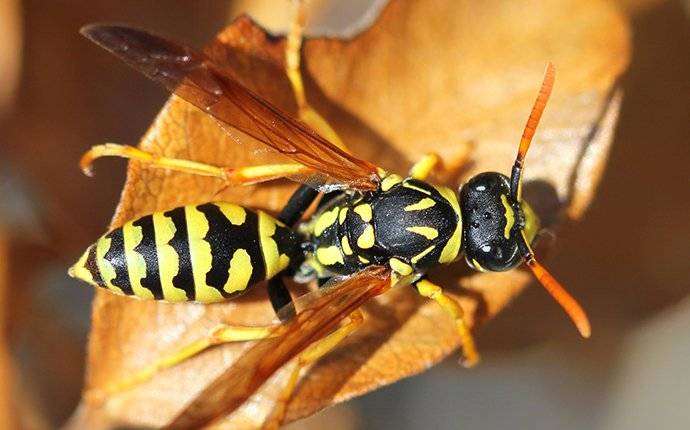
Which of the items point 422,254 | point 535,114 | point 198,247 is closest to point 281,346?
point 198,247

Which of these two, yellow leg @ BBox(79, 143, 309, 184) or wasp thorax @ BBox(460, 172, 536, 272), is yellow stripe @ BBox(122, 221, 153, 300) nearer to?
yellow leg @ BBox(79, 143, 309, 184)

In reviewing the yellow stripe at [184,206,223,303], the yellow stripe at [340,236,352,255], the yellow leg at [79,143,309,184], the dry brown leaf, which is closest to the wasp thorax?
the dry brown leaf

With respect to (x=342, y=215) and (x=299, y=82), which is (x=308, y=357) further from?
(x=299, y=82)

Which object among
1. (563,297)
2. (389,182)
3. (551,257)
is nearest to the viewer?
(563,297)

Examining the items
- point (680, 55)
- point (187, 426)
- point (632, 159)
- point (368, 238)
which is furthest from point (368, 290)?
point (680, 55)

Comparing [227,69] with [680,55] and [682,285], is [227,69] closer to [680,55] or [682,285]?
[680,55]

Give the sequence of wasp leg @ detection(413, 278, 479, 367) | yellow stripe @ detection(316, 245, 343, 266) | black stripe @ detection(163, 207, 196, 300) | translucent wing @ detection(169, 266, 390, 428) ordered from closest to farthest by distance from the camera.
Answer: translucent wing @ detection(169, 266, 390, 428)
black stripe @ detection(163, 207, 196, 300)
wasp leg @ detection(413, 278, 479, 367)
yellow stripe @ detection(316, 245, 343, 266)
